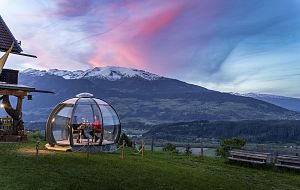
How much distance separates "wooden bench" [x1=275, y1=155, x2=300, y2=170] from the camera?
24359 mm

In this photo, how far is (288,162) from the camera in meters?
24.8

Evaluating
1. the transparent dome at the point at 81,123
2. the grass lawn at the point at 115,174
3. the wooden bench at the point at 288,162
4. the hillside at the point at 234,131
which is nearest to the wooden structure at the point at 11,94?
the transparent dome at the point at 81,123

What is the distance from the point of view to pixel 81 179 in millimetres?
16047

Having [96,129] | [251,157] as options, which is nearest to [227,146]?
[251,157]

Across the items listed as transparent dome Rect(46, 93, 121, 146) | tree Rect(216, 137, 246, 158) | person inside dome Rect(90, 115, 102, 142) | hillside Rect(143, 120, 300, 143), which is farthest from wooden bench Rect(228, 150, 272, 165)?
hillside Rect(143, 120, 300, 143)

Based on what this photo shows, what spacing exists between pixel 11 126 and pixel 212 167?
629 inches

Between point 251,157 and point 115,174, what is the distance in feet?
37.2

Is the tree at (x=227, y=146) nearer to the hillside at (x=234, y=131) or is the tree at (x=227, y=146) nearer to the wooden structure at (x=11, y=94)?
the wooden structure at (x=11, y=94)

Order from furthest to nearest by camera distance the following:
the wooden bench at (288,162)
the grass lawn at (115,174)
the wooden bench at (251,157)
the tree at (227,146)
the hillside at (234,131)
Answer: the hillside at (234,131)
the tree at (227,146)
the wooden bench at (251,157)
the wooden bench at (288,162)
the grass lawn at (115,174)

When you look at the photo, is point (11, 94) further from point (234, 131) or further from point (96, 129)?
point (234, 131)

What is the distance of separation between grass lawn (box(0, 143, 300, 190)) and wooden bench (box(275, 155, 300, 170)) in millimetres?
537

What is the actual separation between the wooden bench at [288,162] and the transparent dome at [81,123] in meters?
11.2

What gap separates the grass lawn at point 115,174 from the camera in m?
15.4

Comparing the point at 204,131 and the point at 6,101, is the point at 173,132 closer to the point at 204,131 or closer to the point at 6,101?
the point at 204,131
